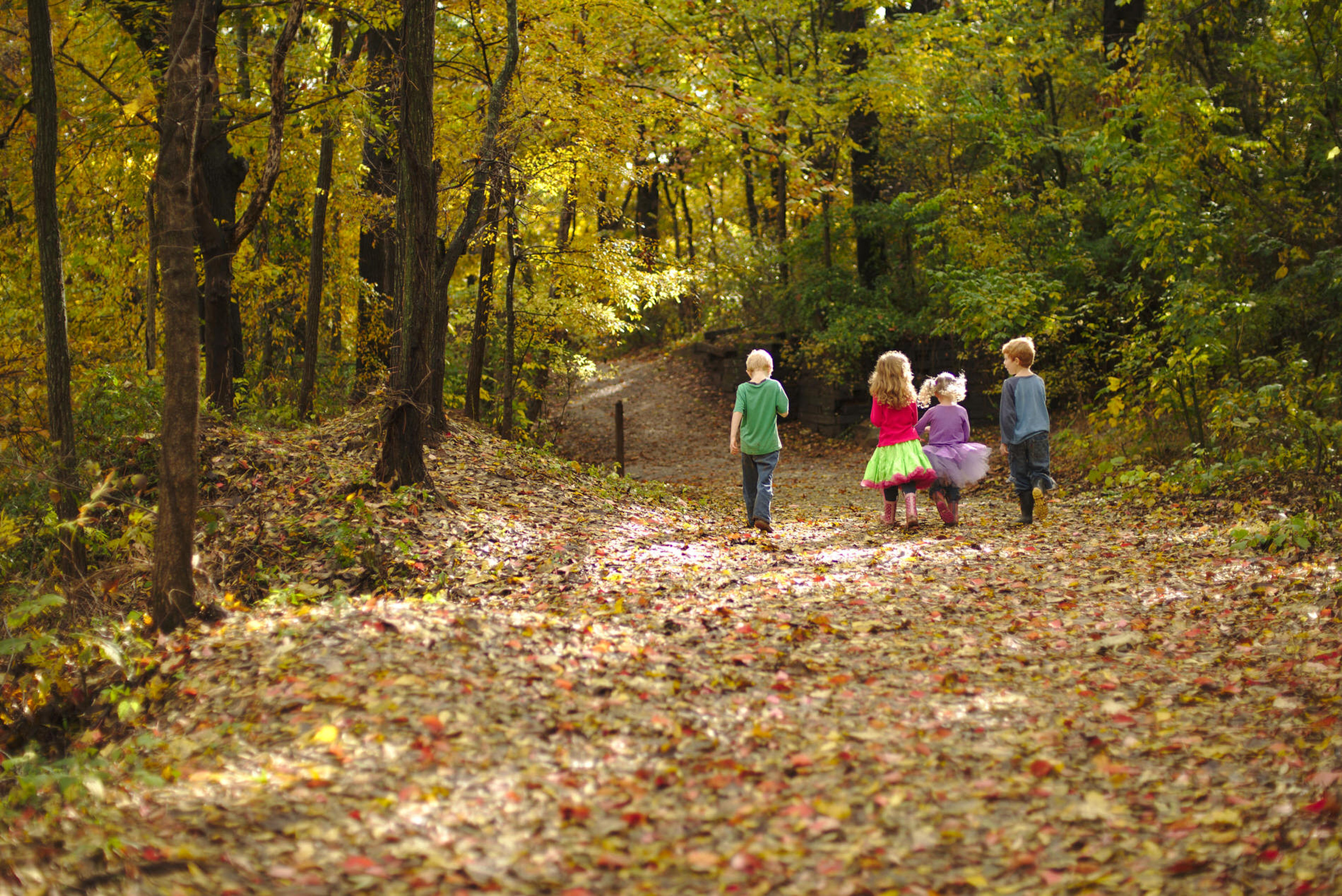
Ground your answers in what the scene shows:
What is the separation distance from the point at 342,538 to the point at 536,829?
3908 mm

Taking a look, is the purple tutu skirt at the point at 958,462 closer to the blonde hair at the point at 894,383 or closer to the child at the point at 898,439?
the child at the point at 898,439

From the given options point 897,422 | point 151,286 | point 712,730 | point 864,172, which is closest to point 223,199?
point 151,286

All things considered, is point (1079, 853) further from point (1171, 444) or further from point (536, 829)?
point (1171, 444)

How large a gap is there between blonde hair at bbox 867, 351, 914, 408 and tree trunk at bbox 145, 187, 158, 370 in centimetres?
993

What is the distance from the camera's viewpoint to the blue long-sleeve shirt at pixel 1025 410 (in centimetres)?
929

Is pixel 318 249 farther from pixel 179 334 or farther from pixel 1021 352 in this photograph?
pixel 1021 352

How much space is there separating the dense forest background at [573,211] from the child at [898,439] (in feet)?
8.75

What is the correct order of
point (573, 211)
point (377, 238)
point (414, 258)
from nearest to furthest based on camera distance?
point (414, 258) < point (377, 238) < point (573, 211)

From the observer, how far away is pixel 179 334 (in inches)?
203

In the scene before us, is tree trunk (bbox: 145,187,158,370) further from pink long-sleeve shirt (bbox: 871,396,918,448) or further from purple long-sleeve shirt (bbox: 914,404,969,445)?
purple long-sleeve shirt (bbox: 914,404,969,445)

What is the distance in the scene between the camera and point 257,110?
1170cm

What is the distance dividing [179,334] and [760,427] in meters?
5.37

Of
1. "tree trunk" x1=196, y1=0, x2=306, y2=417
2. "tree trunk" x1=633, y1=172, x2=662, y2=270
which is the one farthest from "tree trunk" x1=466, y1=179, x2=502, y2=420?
"tree trunk" x1=633, y1=172, x2=662, y2=270

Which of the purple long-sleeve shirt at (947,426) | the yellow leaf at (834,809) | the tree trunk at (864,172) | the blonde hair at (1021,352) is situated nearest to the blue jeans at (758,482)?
the purple long-sleeve shirt at (947,426)
